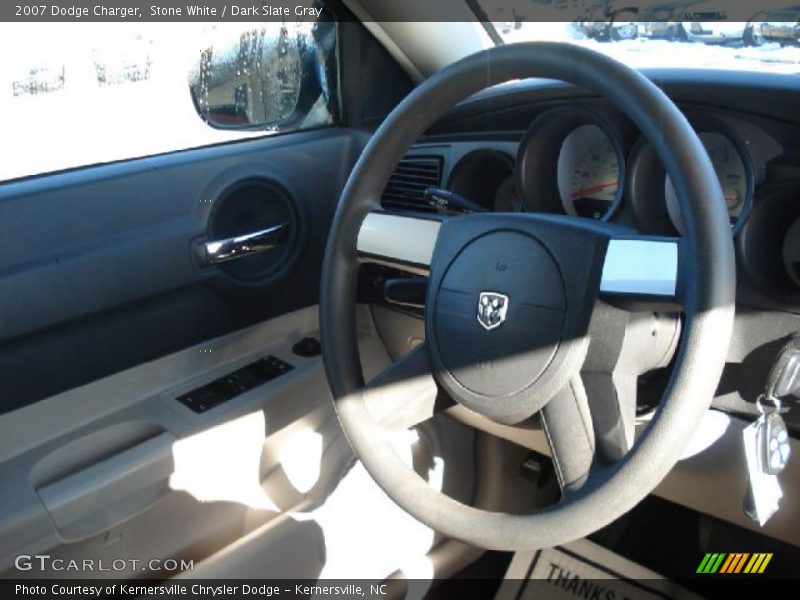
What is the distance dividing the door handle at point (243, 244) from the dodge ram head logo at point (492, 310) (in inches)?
34.3

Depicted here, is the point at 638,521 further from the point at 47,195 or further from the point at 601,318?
the point at 47,195

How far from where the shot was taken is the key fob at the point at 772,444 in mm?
1205

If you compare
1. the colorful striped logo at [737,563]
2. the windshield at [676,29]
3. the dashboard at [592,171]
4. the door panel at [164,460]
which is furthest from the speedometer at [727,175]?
the colorful striped logo at [737,563]

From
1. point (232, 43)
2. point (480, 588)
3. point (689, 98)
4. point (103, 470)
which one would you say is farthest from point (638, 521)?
point (232, 43)

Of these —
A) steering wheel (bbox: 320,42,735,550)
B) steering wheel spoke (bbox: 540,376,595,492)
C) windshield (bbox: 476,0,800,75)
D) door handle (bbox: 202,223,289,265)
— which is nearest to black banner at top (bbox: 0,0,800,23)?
windshield (bbox: 476,0,800,75)

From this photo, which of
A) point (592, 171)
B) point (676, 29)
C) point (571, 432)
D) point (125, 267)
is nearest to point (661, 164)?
point (592, 171)

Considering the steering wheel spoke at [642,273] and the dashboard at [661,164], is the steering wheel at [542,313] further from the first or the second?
the dashboard at [661,164]

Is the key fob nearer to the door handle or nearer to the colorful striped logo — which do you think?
the colorful striped logo

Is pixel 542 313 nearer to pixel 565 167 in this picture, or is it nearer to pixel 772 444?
pixel 772 444

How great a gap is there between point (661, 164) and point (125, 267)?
3.52ft

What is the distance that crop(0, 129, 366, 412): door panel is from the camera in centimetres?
159

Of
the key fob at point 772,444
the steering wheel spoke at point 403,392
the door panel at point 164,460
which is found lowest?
the door panel at point 164,460

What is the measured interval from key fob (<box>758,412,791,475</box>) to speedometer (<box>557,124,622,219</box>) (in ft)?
1.80

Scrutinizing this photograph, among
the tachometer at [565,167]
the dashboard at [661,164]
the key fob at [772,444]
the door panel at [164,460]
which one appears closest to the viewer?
the key fob at [772,444]
